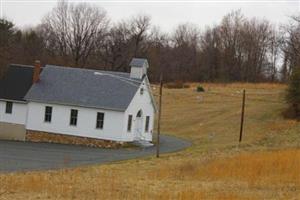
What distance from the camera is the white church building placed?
51.5m

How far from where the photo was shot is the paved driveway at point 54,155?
108 ft

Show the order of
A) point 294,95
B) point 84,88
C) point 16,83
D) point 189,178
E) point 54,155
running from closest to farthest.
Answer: point 189,178, point 54,155, point 84,88, point 16,83, point 294,95

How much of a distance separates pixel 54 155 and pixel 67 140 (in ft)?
39.7

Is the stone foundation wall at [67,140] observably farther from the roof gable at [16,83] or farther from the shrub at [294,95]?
the shrub at [294,95]

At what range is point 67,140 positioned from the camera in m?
52.1

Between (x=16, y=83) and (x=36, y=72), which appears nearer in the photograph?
(x=36, y=72)

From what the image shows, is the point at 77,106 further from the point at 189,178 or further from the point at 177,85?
the point at 177,85

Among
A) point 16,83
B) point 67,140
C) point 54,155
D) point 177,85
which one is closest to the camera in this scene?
point 54,155

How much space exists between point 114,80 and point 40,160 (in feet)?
65.0

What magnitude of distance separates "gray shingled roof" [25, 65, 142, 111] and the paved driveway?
499 cm

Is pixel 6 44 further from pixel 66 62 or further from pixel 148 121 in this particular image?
pixel 148 121

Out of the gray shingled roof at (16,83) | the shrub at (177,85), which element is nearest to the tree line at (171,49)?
the shrub at (177,85)

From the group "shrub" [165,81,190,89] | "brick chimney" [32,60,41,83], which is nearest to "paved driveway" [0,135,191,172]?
"brick chimney" [32,60,41,83]

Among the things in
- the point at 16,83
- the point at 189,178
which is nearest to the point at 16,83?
the point at 16,83
